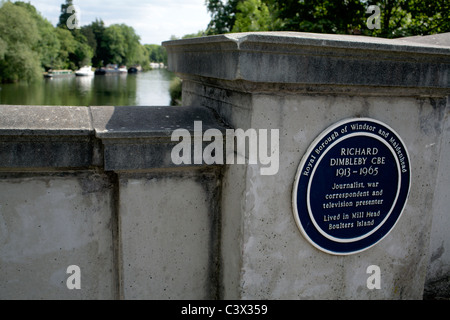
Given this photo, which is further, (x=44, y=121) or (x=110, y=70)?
(x=110, y=70)

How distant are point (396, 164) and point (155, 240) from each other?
1625 millimetres

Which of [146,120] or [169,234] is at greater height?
[146,120]

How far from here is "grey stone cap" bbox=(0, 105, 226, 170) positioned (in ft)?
7.44

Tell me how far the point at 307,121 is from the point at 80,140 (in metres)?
1.31

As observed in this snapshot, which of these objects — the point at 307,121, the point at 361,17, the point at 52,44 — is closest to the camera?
the point at 307,121

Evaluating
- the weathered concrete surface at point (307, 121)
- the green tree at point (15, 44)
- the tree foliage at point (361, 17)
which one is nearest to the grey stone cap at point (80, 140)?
the weathered concrete surface at point (307, 121)

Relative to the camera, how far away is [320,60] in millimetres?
2262

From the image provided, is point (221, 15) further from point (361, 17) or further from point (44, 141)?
point (44, 141)

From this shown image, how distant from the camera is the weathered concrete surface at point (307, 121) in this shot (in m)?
2.23

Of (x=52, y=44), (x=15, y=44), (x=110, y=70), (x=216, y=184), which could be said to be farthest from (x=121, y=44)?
(x=216, y=184)

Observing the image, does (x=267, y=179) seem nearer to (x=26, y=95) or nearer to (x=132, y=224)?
(x=132, y=224)

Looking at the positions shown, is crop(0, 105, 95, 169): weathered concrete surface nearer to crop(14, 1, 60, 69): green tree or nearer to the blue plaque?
the blue plaque

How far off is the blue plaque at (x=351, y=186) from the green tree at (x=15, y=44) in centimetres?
4659
